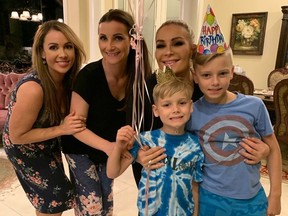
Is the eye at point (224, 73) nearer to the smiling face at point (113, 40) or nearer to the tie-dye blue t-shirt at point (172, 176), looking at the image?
the tie-dye blue t-shirt at point (172, 176)

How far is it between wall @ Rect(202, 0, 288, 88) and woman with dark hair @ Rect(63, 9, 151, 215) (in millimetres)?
3917

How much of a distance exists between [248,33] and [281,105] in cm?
285

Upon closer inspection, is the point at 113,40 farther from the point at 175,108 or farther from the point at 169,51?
the point at 175,108

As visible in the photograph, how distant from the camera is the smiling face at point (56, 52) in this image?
51.8 inches

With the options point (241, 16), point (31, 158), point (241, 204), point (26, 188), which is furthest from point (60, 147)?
point (241, 16)

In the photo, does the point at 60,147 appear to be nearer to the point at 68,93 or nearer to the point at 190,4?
the point at 68,93

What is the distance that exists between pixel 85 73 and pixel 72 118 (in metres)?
0.21

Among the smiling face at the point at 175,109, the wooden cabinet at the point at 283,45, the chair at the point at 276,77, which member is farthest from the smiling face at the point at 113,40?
the wooden cabinet at the point at 283,45

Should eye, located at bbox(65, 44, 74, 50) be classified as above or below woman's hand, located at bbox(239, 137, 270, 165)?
above

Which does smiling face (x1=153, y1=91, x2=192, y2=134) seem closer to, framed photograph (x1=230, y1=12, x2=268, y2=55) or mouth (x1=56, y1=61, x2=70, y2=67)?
mouth (x1=56, y1=61, x2=70, y2=67)

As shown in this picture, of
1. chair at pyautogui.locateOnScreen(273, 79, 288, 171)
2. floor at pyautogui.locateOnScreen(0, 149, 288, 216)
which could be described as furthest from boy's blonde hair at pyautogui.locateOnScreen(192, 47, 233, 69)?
chair at pyautogui.locateOnScreen(273, 79, 288, 171)

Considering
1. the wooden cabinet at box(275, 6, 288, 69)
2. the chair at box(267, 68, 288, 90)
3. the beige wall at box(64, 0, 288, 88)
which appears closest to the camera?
the chair at box(267, 68, 288, 90)

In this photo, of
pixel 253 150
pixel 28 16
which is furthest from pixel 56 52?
pixel 28 16

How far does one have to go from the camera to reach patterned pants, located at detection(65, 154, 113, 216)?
54.7 inches
